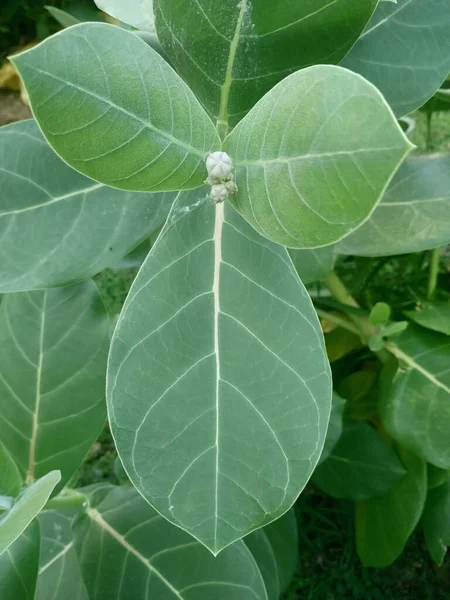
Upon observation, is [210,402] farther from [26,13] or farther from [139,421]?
[26,13]

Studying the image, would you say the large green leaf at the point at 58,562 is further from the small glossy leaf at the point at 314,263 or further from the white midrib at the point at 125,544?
the small glossy leaf at the point at 314,263

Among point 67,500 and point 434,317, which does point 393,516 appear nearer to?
point 434,317

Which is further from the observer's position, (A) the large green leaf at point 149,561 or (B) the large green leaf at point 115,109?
(A) the large green leaf at point 149,561

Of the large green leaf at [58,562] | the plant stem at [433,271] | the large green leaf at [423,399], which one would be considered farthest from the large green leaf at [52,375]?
the plant stem at [433,271]

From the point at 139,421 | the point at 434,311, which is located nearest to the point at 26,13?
the point at 434,311

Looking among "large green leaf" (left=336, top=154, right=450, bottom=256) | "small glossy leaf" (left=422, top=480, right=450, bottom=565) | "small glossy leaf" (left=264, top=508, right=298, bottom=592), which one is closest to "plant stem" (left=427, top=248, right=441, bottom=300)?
"large green leaf" (left=336, top=154, right=450, bottom=256)

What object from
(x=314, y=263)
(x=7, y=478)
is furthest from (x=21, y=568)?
(x=314, y=263)

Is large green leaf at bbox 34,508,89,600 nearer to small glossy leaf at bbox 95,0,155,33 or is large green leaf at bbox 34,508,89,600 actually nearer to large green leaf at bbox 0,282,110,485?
large green leaf at bbox 0,282,110,485
